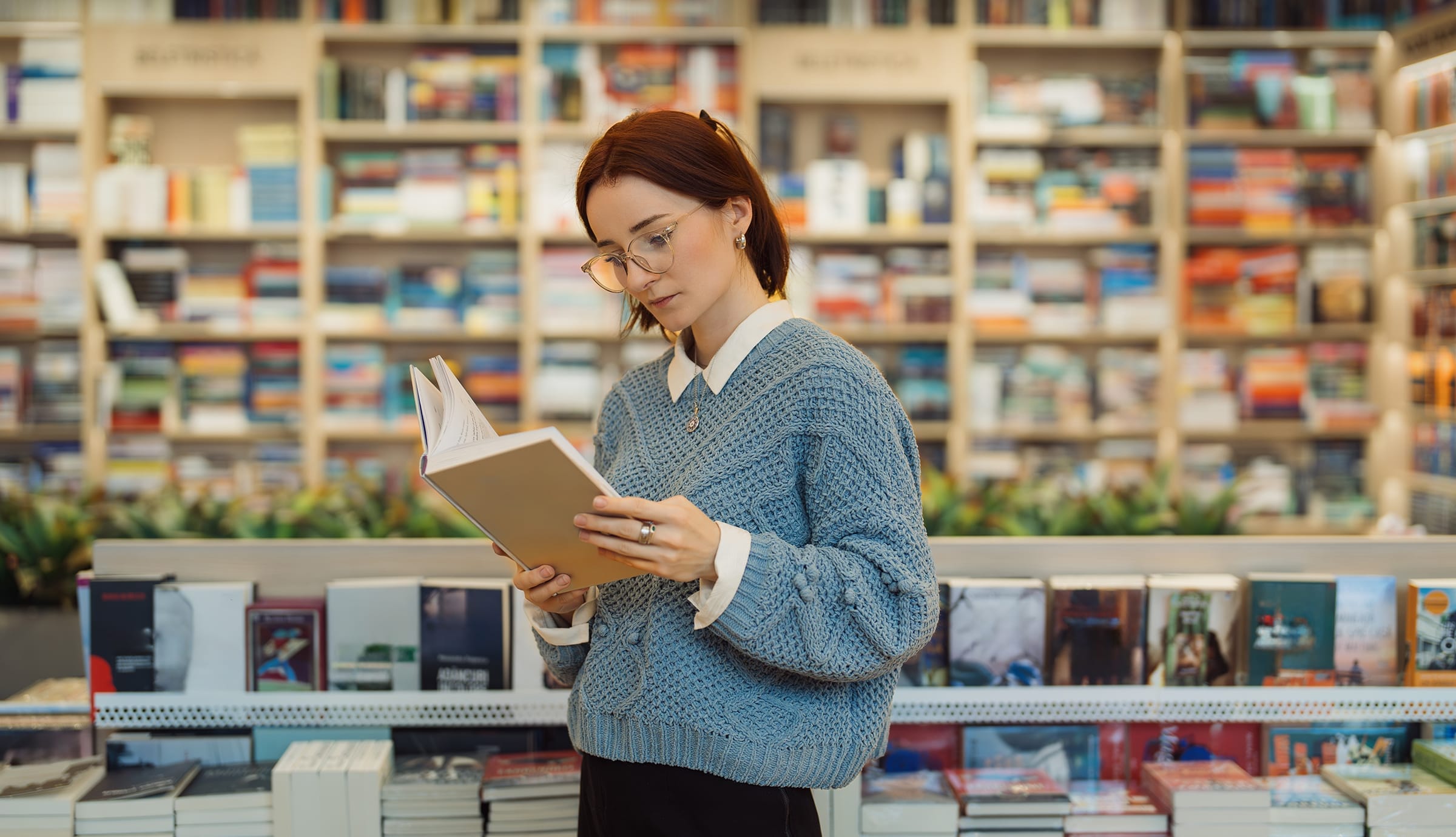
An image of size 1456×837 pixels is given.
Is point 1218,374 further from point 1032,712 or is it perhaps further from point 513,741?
point 513,741

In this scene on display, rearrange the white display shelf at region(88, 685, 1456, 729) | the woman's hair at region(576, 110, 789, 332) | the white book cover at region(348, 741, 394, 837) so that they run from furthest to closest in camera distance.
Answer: the white display shelf at region(88, 685, 1456, 729)
the white book cover at region(348, 741, 394, 837)
the woman's hair at region(576, 110, 789, 332)

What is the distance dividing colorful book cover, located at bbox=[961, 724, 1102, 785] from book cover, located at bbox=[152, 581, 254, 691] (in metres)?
1.22

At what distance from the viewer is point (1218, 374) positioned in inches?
181

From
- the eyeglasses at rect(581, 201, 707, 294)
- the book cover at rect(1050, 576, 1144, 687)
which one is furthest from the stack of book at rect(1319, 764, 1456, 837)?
the eyeglasses at rect(581, 201, 707, 294)

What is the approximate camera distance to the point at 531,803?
68.5 inches

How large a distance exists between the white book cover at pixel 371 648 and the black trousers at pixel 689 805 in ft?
2.45

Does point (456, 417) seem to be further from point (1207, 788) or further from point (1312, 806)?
point (1312, 806)

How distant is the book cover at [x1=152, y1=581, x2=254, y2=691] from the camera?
5.92ft

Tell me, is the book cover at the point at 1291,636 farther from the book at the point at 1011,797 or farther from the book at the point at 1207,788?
the book at the point at 1011,797

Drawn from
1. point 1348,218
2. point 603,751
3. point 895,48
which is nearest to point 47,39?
point 895,48

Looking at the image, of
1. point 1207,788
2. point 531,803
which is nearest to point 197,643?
point 531,803

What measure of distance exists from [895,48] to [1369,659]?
126 inches

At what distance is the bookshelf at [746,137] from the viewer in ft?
14.4

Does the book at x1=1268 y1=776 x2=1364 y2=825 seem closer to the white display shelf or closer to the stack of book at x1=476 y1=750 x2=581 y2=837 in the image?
the white display shelf
